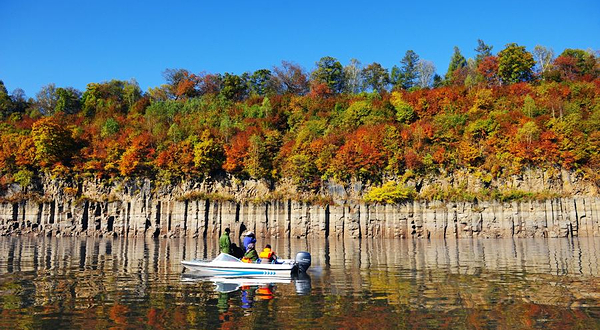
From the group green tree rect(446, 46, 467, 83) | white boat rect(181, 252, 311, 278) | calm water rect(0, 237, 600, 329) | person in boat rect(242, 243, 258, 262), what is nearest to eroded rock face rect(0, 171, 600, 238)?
calm water rect(0, 237, 600, 329)

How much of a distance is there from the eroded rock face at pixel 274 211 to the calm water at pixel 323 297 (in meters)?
28.5

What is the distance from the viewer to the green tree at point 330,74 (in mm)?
108812

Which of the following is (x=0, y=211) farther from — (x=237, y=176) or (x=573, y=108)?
(x=573, y=108)

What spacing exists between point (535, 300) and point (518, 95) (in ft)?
235

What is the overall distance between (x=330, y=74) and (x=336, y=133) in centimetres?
4019

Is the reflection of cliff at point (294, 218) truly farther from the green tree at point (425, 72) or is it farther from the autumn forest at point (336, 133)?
the green tree at point (425, 72)

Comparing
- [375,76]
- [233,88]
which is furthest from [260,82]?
[375,76]

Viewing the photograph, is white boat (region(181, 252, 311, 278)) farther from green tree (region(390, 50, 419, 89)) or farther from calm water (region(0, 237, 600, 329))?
green tree (region(390, 50, 419, 89))

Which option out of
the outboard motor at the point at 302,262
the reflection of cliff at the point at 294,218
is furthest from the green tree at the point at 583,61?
the outboard motor at the point at 302,262

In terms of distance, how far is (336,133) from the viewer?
72.9 meters

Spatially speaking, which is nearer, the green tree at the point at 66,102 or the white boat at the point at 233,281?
the white boat at the point at 233,281

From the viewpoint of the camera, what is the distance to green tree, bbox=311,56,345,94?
4284 inches

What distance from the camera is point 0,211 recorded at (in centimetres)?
6612

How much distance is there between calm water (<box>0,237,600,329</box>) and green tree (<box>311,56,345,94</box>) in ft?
275
